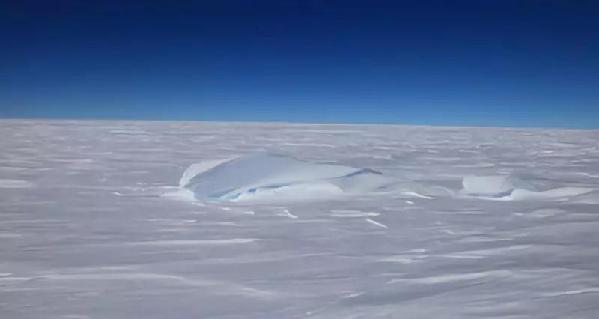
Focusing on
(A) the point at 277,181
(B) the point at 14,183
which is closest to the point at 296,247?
(A) the point at 277,181

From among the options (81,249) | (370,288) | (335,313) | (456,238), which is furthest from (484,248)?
(81,249)

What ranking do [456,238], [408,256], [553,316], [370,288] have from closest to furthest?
[553,316]
[370,288]
[408,256]
[456,238]

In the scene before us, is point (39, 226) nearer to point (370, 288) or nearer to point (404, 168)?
point (370, 288)

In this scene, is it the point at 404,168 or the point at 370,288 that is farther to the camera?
the point at 404,168

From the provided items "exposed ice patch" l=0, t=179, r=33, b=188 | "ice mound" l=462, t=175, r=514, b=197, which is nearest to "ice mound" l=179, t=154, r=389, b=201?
"ice mound" l=462, t=175, r=514, b=197

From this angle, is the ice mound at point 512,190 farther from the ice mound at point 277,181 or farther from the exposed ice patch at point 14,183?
the exposed ice patch at point 14,183

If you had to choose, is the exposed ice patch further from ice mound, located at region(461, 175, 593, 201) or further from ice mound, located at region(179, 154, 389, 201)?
ice mound, located at region(461, 175, 593, 201)
